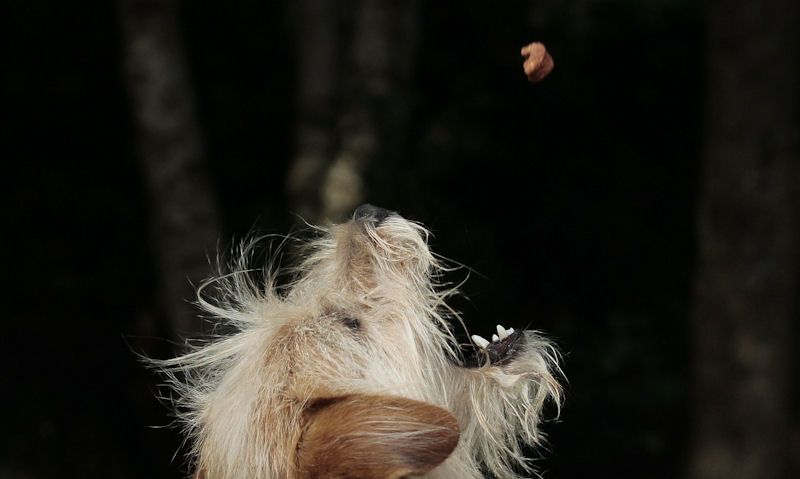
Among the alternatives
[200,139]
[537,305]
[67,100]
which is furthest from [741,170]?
[67,100]

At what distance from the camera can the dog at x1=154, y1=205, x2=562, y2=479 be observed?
257cm

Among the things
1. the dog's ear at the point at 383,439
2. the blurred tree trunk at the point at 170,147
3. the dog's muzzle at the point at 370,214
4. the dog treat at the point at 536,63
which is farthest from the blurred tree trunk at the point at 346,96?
the dog's ear at the point at 383,439

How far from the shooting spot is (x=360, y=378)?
2.99m

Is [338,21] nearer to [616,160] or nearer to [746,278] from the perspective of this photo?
[616,160]

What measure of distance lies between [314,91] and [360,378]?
21.0 feet

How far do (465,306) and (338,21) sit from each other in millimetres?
4674

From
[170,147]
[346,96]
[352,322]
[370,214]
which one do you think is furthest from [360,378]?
[346,96]

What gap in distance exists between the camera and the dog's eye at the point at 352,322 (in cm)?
315

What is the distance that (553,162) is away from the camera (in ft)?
32.4

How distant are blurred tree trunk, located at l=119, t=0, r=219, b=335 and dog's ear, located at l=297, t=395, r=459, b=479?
449 centimetres

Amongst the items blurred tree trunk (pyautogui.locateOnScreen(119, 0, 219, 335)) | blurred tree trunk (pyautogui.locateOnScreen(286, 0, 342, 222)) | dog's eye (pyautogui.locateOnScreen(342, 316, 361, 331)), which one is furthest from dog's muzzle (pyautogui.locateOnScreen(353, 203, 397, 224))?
blurred tree trunk (pyautogui.locateOnScreen(286, 0, 342, 222))

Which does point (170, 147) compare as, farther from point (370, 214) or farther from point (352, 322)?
point (352, 322)

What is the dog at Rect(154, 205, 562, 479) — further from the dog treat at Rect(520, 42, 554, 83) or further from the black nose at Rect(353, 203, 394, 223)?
the dog treat at Rect(520, 42, 554, 83)

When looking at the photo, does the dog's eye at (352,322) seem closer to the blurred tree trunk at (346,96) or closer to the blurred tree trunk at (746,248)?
the blurred tree trunk at (346,96)
